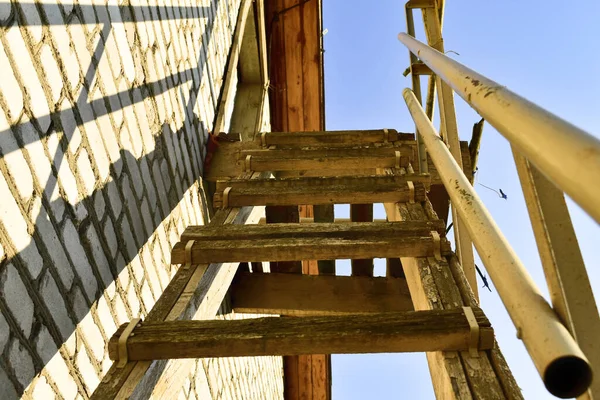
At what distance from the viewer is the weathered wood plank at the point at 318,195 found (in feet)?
9.00

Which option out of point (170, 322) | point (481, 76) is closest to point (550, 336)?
point (481, 76)

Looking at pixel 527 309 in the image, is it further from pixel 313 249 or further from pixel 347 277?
pixel 347 277

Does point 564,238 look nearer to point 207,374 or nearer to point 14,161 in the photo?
point 14,161

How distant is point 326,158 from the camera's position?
3.37m

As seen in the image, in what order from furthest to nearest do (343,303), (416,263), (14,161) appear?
(343,303) → (416,263) → (14,161)

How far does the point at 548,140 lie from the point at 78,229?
198 centimetres

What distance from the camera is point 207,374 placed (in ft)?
13.0

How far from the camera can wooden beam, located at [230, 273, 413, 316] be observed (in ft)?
12.4

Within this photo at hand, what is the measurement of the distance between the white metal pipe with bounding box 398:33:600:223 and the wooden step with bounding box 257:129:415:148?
249cm

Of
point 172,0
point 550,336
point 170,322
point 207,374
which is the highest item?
→ point 172,0

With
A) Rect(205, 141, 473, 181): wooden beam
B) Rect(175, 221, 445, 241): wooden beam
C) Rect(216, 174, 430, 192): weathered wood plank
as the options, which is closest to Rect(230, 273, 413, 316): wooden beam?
Rect(205, 141, 473, 181): wooden beam

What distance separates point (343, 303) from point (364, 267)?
0.32 m

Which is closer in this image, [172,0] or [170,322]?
[170,322]

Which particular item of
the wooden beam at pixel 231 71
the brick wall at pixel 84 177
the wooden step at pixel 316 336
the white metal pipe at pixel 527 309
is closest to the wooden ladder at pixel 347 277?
the wooden step at pixel 316 336
